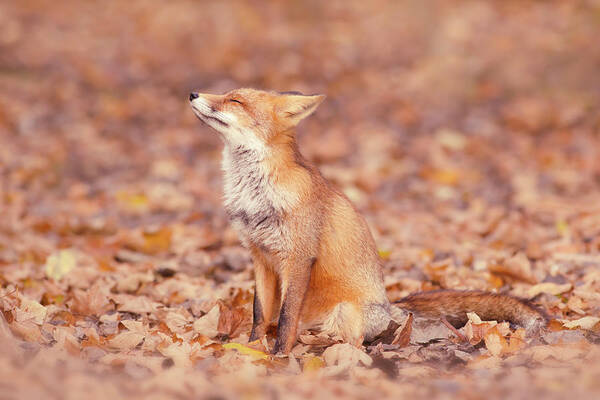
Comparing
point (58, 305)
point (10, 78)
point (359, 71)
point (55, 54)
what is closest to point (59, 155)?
point (10, 78)

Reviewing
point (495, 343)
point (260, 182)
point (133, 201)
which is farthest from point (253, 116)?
point (133, 201)

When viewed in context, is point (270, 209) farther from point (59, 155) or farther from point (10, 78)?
point (10, 78)

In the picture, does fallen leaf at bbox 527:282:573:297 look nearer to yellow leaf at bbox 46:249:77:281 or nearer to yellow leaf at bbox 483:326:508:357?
yellow leaf at bbox 483:326:508:357

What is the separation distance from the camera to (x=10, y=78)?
44.1ft

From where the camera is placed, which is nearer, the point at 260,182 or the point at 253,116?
the point at 260,182

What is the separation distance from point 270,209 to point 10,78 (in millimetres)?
10710

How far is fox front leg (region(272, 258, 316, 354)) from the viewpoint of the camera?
15.4 ft

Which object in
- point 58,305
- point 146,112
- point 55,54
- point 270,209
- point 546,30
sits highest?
point 546,30

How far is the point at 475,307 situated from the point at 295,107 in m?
2.11

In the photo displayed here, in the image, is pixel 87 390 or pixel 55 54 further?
pixel 55 54

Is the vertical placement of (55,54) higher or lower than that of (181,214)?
higher

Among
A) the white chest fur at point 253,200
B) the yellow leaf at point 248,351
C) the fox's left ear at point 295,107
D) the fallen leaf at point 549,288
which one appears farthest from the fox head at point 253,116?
the fallen leaf at point 549,288

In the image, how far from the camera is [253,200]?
498cm

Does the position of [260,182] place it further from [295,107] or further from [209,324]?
[209,324]
